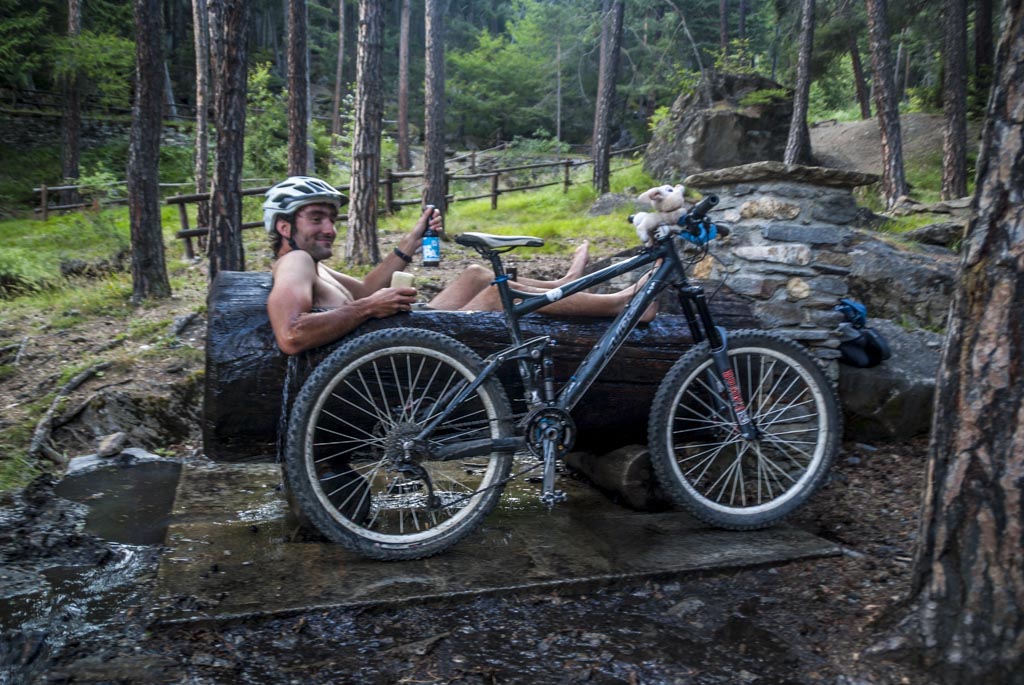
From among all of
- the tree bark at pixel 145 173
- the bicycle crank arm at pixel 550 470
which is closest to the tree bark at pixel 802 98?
the tree bark at pixel 145 173

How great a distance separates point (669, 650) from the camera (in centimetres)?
270

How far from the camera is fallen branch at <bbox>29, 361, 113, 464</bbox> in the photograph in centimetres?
505

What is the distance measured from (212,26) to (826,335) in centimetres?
671

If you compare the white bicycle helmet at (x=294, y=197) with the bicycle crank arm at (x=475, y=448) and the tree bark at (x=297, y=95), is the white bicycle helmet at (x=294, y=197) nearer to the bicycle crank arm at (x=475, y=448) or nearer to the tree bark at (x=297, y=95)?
the bicycle crank arm at (x=475, y=448)

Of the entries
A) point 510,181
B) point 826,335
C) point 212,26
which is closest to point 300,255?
point 826,335

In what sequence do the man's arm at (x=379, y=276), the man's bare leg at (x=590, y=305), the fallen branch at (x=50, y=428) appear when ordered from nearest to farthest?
the man's bare leg at (x=590, y=305) → the man's arm at (x=379, y=276) → the fallen branch at (x=50, y=428)

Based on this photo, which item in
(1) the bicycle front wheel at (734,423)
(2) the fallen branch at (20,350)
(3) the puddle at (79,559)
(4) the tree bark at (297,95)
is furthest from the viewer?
(4) the tree bark at (297,95)

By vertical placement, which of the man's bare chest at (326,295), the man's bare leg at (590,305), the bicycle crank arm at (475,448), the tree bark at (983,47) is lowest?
the bicycle crank arm at (475,448)

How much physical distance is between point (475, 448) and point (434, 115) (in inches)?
543

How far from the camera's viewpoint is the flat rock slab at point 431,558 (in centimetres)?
296

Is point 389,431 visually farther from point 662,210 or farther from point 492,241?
point 662,210

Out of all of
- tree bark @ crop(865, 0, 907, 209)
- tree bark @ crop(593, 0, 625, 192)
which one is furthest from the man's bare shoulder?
tree bark @ crop(593, 0, 625, 192)

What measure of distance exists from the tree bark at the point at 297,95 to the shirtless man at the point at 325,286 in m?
8.59

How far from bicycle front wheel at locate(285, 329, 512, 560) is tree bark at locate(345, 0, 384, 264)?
8.54 meters
